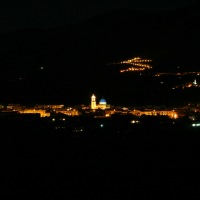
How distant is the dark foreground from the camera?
10695 millimetres

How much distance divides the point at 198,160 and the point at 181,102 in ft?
93.9

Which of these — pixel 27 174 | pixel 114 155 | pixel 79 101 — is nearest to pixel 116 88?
pixel 79 101

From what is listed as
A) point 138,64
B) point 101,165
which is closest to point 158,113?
point 101,165

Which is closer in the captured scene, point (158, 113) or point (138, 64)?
point (158, 113)

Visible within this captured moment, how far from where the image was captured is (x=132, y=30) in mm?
88125

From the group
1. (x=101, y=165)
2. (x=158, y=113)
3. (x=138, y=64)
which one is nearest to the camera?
(x=101, y=165)

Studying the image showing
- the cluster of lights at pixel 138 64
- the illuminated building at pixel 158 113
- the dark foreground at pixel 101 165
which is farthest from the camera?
the cluster of lights at pixel 138 64

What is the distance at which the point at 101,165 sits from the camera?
13.9 m

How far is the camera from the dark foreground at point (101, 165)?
1070 centimetres

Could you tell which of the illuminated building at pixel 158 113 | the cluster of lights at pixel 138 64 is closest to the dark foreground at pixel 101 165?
the illuminated building at pixel 158 113

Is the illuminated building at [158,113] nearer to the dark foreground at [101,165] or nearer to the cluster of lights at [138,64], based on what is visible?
the dark foreground at [101,165]

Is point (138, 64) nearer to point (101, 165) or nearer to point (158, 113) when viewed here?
point (158, 113)

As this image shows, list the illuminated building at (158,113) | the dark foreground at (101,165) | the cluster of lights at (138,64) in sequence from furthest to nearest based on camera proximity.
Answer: the cluster of lights at (138,64)
the illuminated building at (158,113)
the dark foreground at (101,165)

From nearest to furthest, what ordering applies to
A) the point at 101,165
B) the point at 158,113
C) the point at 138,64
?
the point at 101,165 → the point at 158,113 → the point at 138,64
